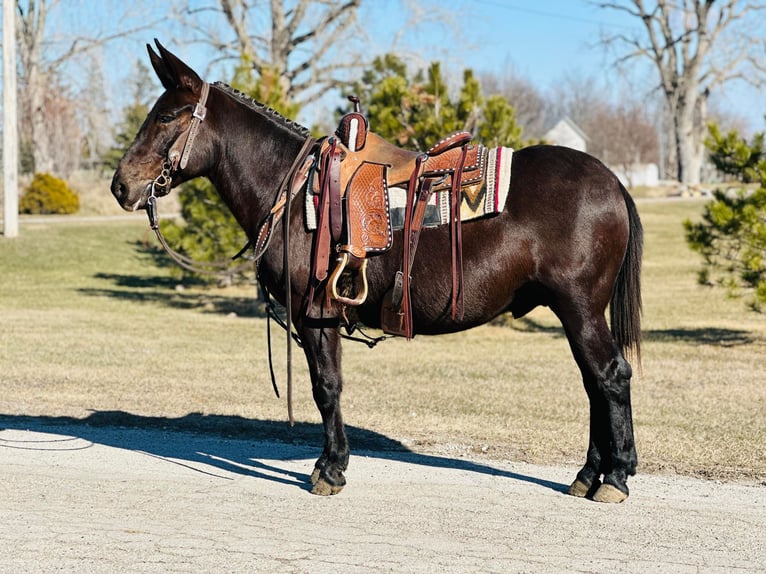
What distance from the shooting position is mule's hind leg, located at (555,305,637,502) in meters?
5.47

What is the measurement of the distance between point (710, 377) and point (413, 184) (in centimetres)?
674

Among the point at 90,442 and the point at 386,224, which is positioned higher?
the point at 386,224

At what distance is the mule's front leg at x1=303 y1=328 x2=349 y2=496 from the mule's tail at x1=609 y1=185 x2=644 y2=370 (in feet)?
5.76

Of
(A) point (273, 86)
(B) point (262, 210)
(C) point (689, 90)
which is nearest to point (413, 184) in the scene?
(B) point (262, 210)

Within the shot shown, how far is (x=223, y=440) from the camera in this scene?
748 cm

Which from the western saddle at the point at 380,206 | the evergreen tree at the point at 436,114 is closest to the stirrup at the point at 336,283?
the western saddle at the point at 380,206

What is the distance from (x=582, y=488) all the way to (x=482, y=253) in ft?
5.19

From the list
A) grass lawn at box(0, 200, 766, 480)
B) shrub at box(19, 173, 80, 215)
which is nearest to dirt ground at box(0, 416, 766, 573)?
grass lawn at box(0, 200, 766, 480)

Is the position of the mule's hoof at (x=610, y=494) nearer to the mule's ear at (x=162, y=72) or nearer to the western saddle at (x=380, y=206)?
the western saddle at (x=380, y=206)

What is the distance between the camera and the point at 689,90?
52.9 meters

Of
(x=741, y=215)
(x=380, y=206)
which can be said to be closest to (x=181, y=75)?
(x=380, y=206)

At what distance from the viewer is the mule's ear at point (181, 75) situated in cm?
579

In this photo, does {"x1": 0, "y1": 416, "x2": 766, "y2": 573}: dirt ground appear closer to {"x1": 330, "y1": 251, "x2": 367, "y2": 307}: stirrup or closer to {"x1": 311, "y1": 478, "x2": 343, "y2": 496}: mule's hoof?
{"x1": 311, "y1": 478, "x2": 343, "y2": 496}: mule's hoof

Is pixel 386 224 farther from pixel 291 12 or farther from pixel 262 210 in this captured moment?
A: pixel 291 12
